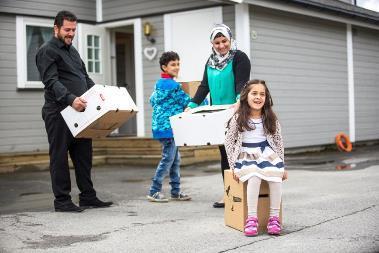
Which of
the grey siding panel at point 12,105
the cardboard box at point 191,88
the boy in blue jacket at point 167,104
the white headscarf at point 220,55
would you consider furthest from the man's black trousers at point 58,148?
the grey siding panel at point 12,105

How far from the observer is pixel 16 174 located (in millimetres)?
10539

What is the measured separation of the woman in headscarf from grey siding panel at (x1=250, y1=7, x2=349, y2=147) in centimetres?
575

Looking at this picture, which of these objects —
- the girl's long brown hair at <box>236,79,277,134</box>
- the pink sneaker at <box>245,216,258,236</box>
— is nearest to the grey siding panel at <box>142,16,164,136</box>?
the girl's long brown hair at <box>236,79,277,134</box>

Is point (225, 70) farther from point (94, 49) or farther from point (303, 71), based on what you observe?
point (94, 49)

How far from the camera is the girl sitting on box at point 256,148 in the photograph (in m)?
4.63

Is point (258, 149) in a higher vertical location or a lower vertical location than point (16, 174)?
higher

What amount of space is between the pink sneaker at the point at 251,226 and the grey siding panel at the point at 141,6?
750 cm

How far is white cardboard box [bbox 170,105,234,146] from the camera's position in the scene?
18.0 ft

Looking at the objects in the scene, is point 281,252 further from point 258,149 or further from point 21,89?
point 21,89

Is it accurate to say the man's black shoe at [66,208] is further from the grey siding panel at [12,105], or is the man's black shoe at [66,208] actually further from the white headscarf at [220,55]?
the grey siding panel at [12,105]

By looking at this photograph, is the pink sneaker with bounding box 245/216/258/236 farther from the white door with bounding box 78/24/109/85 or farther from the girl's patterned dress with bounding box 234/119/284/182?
the white door with bounding box 78/24/109/85

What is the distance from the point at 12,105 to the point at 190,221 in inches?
293

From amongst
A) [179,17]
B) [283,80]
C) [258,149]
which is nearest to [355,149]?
[283,80]

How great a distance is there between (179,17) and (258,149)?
7.74 meters
